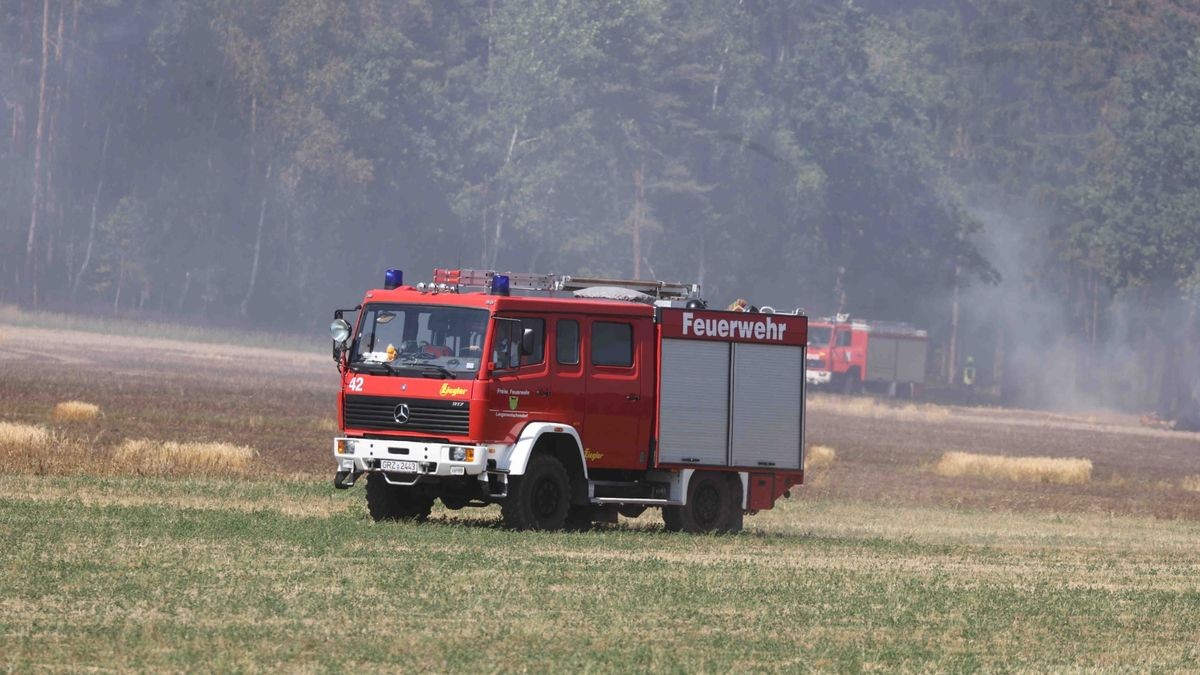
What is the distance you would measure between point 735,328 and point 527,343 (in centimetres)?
369

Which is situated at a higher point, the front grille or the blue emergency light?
the blue emergency light

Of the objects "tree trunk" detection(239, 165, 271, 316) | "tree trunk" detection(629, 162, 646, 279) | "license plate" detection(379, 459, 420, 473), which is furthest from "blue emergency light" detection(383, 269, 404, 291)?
"tree trunk" detection(629, 162, 646, 279)

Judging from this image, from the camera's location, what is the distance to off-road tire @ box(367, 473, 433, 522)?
2454cm

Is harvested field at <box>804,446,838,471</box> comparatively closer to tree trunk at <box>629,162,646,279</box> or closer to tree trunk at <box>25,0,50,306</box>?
tree trunk at <box>25,0,50,306</box>

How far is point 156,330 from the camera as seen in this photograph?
94.2 m

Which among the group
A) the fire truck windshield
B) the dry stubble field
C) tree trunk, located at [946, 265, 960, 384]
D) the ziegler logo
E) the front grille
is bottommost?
Result: the dry stubble field

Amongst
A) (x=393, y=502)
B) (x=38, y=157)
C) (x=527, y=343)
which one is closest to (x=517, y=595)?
(x=527, y=343)

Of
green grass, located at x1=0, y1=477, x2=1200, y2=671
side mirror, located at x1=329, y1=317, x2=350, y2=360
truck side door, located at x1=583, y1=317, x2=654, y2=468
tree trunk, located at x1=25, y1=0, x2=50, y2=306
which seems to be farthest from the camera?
tree trunk, located at x1=25, y1=0, x2=50, y2=306

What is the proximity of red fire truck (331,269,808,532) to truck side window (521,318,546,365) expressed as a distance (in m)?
0.02

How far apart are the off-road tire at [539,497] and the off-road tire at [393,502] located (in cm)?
151

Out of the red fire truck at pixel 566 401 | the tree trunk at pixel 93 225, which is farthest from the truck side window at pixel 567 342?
the tree trunk at pixel 93 225

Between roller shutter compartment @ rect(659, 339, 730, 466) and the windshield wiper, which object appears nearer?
the windshield wiper

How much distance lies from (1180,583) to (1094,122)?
11896cm

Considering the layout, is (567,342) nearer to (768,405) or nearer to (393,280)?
(393,280)
